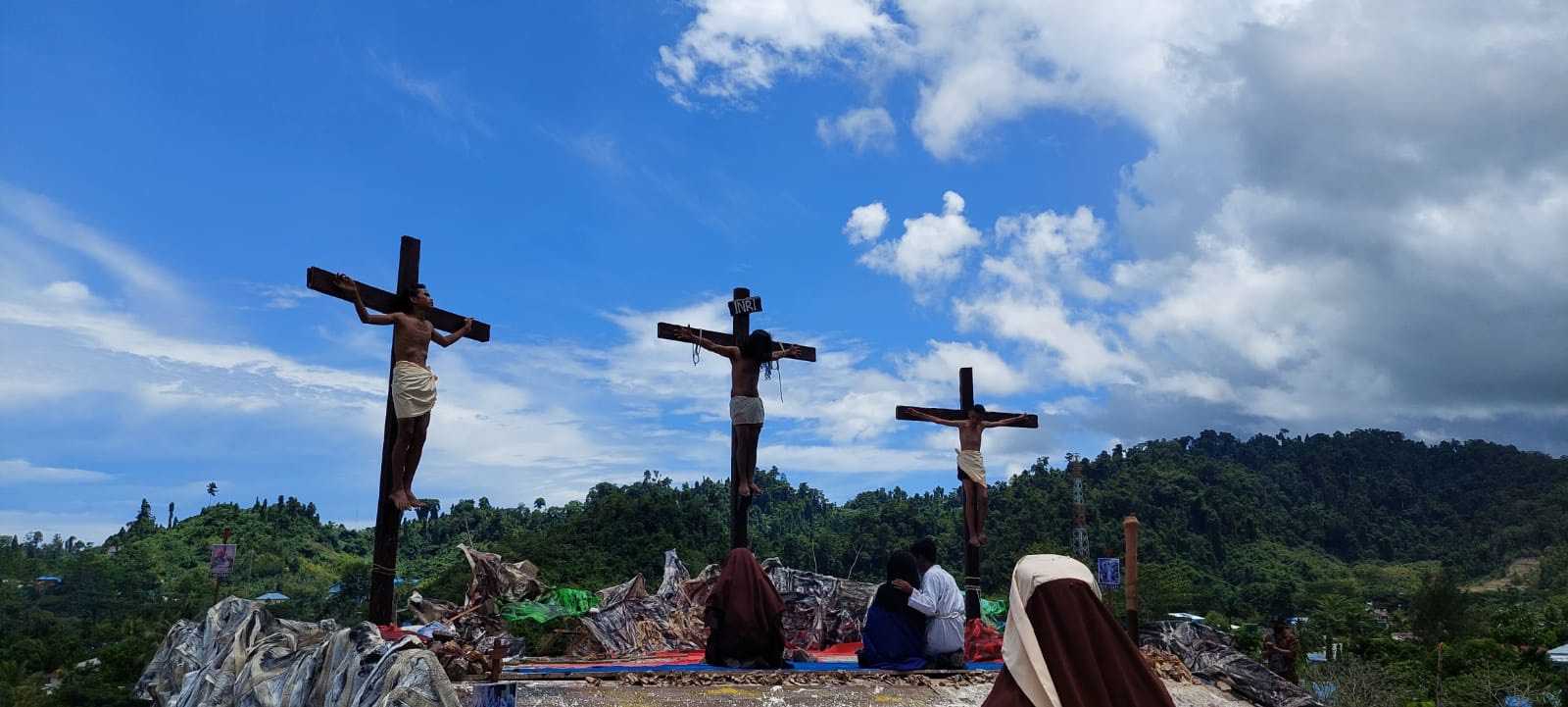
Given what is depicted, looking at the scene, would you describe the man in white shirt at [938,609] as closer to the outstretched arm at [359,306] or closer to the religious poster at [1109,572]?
the religious poster at [1109,572]

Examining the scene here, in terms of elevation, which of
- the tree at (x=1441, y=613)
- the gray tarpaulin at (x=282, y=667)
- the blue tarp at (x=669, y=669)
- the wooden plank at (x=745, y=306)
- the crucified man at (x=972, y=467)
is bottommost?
the tree at (x=1441, y=613)

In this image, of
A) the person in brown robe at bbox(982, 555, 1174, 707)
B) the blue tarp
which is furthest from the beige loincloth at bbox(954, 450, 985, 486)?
the person in brown robe at bbox(982, 555, 1174, 707)

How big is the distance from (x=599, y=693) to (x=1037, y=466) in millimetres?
47431

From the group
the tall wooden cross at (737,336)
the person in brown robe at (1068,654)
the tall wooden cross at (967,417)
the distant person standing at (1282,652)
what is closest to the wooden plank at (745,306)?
the tall wooden cross at (737,336)

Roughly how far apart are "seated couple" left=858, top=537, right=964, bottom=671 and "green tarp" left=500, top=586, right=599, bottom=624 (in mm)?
5497

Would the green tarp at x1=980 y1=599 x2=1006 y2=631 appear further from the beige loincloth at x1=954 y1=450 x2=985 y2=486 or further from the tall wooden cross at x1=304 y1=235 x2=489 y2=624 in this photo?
the tall wooden cross at x1=304 y1=235 x2=489 y2=624

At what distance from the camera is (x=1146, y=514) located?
51.3 m

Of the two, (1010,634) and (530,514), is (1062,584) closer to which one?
(1010,634)

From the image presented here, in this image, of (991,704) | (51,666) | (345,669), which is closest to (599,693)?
(345,669)

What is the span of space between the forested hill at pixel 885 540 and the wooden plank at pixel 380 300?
833 cm

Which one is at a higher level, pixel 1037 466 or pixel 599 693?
pixel 1037 466

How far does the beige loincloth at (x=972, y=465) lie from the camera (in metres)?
12.6

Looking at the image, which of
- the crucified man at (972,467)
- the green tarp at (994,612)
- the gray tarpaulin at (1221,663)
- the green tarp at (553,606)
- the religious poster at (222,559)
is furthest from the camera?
the green tarp at (994,612)

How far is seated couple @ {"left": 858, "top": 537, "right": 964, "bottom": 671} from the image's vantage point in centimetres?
865
